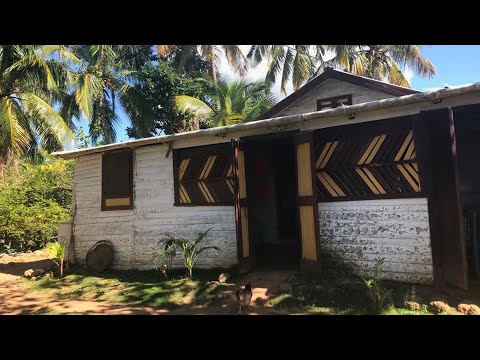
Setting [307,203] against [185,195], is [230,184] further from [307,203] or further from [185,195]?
[307,203]

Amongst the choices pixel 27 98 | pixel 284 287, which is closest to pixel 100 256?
pixel 284 287

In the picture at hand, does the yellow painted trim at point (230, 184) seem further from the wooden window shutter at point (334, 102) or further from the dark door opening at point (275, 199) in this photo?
the wooden window shutter at point (334, 102)

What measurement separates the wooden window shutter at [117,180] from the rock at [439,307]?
6232mm

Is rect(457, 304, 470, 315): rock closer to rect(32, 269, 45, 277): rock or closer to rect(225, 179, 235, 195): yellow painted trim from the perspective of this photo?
rect(225, 179, 235, 195): yellow painted trim

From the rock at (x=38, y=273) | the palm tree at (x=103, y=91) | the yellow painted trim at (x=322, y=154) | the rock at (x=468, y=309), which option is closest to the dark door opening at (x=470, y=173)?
the rock at (x=468, y=309)

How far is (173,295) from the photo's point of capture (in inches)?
234

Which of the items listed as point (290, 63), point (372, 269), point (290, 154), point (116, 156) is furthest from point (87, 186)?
point (290, 63)

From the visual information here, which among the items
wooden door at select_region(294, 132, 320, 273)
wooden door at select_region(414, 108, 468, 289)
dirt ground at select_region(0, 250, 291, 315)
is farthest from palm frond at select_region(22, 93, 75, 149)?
wooden door at select_region(414, 108, 468, 289)

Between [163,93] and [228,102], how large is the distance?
10.7 ft

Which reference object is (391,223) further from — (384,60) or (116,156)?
(384,60)

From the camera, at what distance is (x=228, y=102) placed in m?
16.9

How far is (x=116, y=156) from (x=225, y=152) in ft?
9.66

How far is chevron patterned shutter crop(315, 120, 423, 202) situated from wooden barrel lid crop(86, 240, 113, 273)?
16.8ft

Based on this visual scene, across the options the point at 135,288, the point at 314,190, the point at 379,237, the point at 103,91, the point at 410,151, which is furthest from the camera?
the point at 103,91
